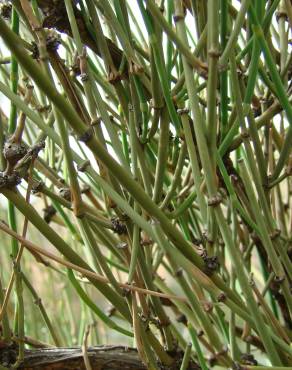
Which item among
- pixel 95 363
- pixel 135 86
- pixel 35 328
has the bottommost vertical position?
pixel 95 363

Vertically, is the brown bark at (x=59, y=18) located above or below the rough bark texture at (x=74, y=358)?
above

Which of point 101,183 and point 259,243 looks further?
point 259,243

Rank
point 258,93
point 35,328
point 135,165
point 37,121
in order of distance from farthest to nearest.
A: point 35,328 → point 258,93 → point 135,165 → point 37,121

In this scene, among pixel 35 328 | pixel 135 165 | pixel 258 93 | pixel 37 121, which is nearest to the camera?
pixel 37 121

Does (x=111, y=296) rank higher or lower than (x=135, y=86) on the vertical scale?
lower

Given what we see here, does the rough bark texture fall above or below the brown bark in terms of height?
below

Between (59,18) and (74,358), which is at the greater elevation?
(59,18)

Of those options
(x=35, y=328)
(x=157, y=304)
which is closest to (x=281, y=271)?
(x=157, y=304)

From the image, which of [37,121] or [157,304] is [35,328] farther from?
[37,121]
